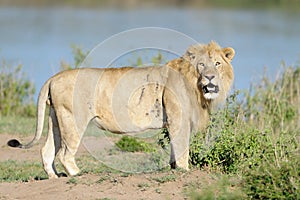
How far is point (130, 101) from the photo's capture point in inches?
270

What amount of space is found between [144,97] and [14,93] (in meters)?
5.90

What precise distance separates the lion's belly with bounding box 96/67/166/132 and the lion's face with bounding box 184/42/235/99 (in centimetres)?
38

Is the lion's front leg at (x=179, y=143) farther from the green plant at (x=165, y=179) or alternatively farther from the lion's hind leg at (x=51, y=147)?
the lion's hind leg at (x=51, y=147)

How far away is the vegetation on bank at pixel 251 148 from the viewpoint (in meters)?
5.20

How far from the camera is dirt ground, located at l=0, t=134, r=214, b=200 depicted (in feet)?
18.8

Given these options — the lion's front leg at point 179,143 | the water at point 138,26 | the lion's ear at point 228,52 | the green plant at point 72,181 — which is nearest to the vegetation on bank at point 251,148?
the lion's front leg at point 179,143

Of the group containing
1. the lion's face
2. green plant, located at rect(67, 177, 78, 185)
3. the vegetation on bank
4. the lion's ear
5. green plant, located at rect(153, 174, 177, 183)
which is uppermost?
the lion's ear

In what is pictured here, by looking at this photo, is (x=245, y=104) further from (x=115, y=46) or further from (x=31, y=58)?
(x=31, y=58)

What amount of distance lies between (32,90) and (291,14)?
24.4 m

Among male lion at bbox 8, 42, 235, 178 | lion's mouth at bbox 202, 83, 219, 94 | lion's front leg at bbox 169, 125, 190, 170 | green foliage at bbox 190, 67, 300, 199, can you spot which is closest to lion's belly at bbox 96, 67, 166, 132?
male lion at bbox 8, 42, 235, 178

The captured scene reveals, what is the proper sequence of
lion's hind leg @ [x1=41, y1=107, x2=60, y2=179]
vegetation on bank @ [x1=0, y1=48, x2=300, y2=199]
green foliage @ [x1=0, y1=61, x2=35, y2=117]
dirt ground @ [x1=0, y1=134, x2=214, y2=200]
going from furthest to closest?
green foliage @ [x1=0, y1=61, x2=35, y2=117]
lion's hind leg @ [x1=41, y1=107, x2=60, y2=179]
dirt ground @ [x1=0, y1=134, x2=214, y2=200]
vegetation on bank @ [x1=0, y1=48, x2=300, y2=199]

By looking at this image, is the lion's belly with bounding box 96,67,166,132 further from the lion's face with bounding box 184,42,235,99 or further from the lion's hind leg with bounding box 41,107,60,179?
the lion's hind leg with bounding box 41,107,60,179

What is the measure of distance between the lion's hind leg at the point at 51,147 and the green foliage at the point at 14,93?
5.17m

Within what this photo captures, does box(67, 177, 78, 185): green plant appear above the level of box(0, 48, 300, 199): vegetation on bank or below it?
below
